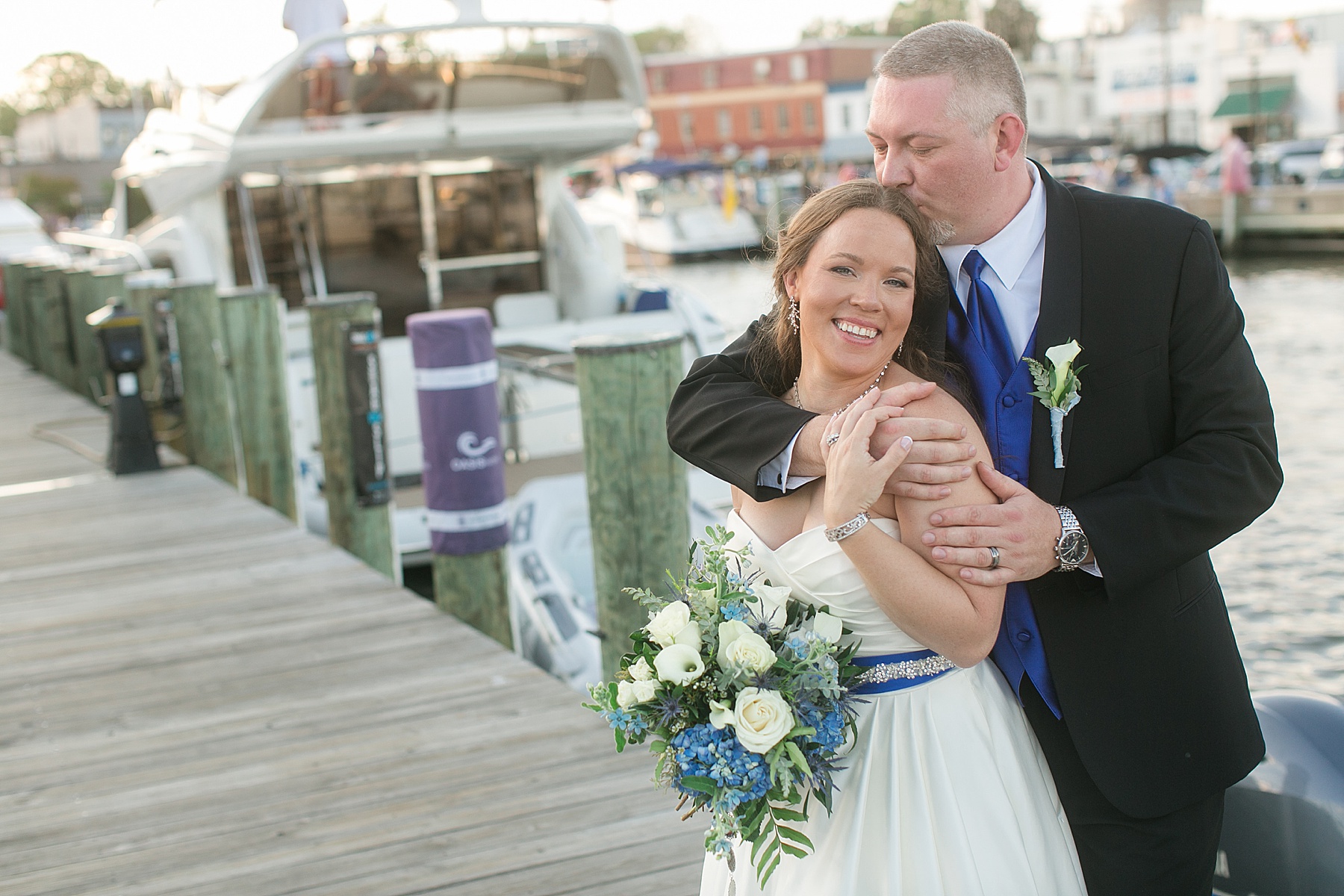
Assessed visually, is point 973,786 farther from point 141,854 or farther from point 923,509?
point 141,854

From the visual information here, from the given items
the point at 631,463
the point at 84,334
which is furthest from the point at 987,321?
the point at 84,334

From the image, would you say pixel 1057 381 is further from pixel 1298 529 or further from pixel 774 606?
pixel 1298 529

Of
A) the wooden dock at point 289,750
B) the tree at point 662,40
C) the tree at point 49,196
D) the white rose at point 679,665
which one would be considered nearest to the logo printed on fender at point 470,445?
the wooden dock at point 289,750

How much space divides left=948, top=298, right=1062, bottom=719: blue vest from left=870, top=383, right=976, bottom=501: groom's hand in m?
0.19

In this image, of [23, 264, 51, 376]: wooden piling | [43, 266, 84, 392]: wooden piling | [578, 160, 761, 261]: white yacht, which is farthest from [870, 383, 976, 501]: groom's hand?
Result: [578, 160, 761, 261]: white yacht

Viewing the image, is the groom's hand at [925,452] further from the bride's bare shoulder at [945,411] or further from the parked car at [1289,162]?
the parked car at [1289,162]

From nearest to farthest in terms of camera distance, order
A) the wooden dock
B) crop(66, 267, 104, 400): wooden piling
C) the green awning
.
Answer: the wooden dock
crop(66, 267, 104, 400): wooden piling
the green awning

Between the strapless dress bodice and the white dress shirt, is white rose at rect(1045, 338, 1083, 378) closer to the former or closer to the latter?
the white dress shirt

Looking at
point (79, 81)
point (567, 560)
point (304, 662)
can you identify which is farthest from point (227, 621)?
point (79, 81)

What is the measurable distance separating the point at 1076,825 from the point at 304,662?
12.3ft

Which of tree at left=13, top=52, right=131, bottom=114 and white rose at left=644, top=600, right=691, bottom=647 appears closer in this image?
white rose at left=644, top=600, right=691, bottom=647

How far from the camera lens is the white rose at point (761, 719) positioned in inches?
77.3

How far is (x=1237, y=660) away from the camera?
89.4 inches

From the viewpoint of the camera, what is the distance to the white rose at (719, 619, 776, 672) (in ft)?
6.61
